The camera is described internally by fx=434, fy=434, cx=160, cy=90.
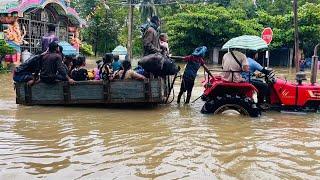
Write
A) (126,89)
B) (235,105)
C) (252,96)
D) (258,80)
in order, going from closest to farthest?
1. (235,105)
2. (252,96)
3. (258,80)
4. (126,89)

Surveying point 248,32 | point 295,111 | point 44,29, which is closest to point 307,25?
point 248,32

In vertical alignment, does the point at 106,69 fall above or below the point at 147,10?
below

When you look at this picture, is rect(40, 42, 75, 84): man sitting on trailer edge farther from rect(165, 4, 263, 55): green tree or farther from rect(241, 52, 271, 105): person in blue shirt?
rect(165, 4, 263, 55): green tree

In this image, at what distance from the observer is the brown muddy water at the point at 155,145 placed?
470 centimetres

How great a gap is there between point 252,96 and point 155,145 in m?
3.51

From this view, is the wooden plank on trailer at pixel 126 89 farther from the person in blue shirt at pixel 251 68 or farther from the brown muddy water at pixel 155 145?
the person in blue shirt at pixel 251 68

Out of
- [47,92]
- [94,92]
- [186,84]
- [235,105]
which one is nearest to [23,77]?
[47,92]

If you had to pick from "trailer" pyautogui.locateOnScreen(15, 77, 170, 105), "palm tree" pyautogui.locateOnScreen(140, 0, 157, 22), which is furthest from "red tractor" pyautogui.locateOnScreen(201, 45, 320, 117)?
"palm tree" pyautogui.locateOnScreen(140, 0, 157, 22)

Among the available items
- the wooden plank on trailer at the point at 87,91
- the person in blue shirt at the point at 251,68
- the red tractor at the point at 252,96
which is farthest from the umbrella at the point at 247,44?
the wooden plank on trailer at the point at 87,91

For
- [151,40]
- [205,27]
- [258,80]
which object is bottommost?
[258,80]

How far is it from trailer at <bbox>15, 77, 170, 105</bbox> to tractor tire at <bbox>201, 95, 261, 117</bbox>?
1213 mm

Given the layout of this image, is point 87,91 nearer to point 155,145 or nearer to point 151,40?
point 151,40

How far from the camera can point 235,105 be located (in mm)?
8430

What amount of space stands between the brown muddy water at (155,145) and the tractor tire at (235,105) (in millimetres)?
218
